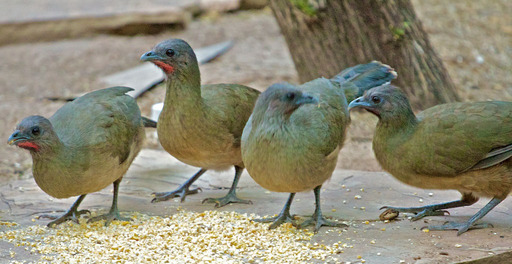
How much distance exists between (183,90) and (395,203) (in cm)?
191

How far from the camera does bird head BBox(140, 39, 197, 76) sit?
4977mm

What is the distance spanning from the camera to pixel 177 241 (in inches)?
178

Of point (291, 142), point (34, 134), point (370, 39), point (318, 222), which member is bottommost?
point (318, 222)

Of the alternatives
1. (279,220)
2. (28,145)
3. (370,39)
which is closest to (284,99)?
(279,220)

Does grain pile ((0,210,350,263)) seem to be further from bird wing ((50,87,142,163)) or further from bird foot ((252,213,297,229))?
bird wing ((50,87,142,163))

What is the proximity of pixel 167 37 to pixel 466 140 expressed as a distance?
7.54 m

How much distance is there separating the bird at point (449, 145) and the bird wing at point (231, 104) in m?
1.04

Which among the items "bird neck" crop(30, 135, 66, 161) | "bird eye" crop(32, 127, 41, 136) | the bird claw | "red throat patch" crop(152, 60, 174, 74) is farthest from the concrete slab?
"red throat patch" crop(152, 60, 174, 74)

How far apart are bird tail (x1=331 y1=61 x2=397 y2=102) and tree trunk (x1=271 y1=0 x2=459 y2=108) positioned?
5.03 ft

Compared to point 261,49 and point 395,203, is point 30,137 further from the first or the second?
point 261,49

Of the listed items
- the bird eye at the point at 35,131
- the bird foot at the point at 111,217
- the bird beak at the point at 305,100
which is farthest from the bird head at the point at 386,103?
the bird eye at the point at 35,131

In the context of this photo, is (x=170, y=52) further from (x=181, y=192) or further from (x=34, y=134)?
(x=181, y=192)

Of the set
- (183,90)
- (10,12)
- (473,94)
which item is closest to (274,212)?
(183,90)

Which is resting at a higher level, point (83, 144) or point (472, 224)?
point (83, 144)
